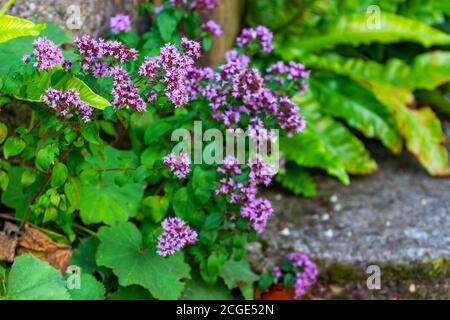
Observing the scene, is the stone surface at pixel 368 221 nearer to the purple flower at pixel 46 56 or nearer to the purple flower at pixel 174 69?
the purple flower at pixel 174 69

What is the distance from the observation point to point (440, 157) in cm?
358

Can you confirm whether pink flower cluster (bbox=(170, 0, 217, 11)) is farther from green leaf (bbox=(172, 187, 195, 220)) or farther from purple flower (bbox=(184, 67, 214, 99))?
green leaf (bbox=(172, 187, 195, 220))

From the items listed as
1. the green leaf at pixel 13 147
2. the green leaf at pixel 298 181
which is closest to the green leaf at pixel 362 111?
the green leaf at pixel 298 181

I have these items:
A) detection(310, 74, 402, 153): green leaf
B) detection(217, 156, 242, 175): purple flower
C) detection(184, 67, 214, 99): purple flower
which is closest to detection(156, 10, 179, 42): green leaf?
detection(184, 67, 214, 99): purple flower

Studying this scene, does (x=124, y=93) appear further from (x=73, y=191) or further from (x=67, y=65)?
(x=73, y=191)

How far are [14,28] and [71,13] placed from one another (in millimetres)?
675

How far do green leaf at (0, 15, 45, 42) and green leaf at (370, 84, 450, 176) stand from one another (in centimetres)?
201

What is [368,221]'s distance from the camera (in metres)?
3.23

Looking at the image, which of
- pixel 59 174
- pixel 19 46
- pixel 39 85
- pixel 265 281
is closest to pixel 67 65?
pixel 39 85

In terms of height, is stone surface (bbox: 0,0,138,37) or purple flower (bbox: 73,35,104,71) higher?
stone surface (bbox: 0,0,138,37)

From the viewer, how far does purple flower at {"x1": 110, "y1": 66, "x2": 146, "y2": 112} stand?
212 centimetres

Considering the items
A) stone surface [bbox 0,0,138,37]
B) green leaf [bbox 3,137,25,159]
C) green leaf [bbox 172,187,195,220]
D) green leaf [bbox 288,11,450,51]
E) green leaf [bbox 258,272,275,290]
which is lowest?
green leaf [bbox 258,272,275,290]

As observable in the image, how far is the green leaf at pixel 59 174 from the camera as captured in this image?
2314 mm
